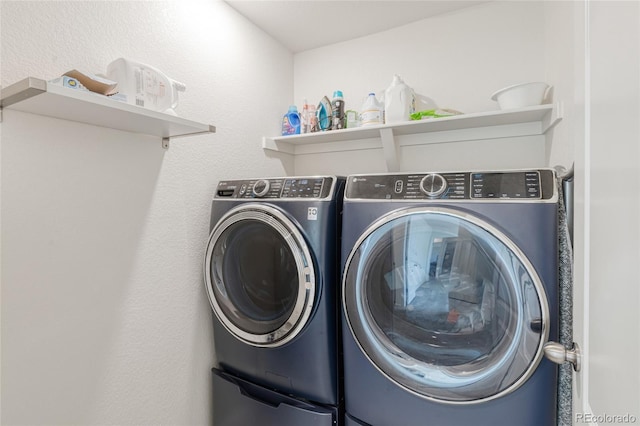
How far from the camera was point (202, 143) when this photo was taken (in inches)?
66.7

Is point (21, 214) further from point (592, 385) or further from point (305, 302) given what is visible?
point (592, 385)

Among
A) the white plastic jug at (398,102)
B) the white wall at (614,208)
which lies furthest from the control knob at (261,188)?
the white wall at (614,208)

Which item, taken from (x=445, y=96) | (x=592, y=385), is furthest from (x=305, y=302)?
(x=445, y=96)

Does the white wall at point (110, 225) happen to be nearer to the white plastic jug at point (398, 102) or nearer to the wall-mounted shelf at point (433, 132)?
the wall-mounted shelf at point (433, 132)

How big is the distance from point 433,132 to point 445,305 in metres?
1.18

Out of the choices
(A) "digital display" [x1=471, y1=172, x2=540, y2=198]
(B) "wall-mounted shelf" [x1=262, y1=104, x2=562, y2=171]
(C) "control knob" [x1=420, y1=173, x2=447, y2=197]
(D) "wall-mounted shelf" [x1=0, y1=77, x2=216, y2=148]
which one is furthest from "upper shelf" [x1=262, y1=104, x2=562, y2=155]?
(D) "wall-mounted shelf" [x1=0, y1=77, x2=216, y2=148]

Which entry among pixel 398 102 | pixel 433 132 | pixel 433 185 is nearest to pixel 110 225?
pixel 433 185

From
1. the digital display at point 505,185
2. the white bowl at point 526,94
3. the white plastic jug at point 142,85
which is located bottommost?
the digital display at point 505,185

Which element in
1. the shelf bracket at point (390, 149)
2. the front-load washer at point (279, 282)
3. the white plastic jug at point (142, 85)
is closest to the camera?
the white plastic jug at point (142, 85)

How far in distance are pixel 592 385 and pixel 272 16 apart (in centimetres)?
220

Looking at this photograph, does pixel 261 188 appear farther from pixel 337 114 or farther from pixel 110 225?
pixel 337 114

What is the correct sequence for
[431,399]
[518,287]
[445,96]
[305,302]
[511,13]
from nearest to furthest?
[518,287], [431,399], [305,302], [511,13], [445,96]

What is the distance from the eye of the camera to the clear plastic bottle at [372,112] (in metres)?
1.94

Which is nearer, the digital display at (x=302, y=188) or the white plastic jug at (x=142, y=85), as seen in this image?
the white plastic jug at (x=142, y=85)
